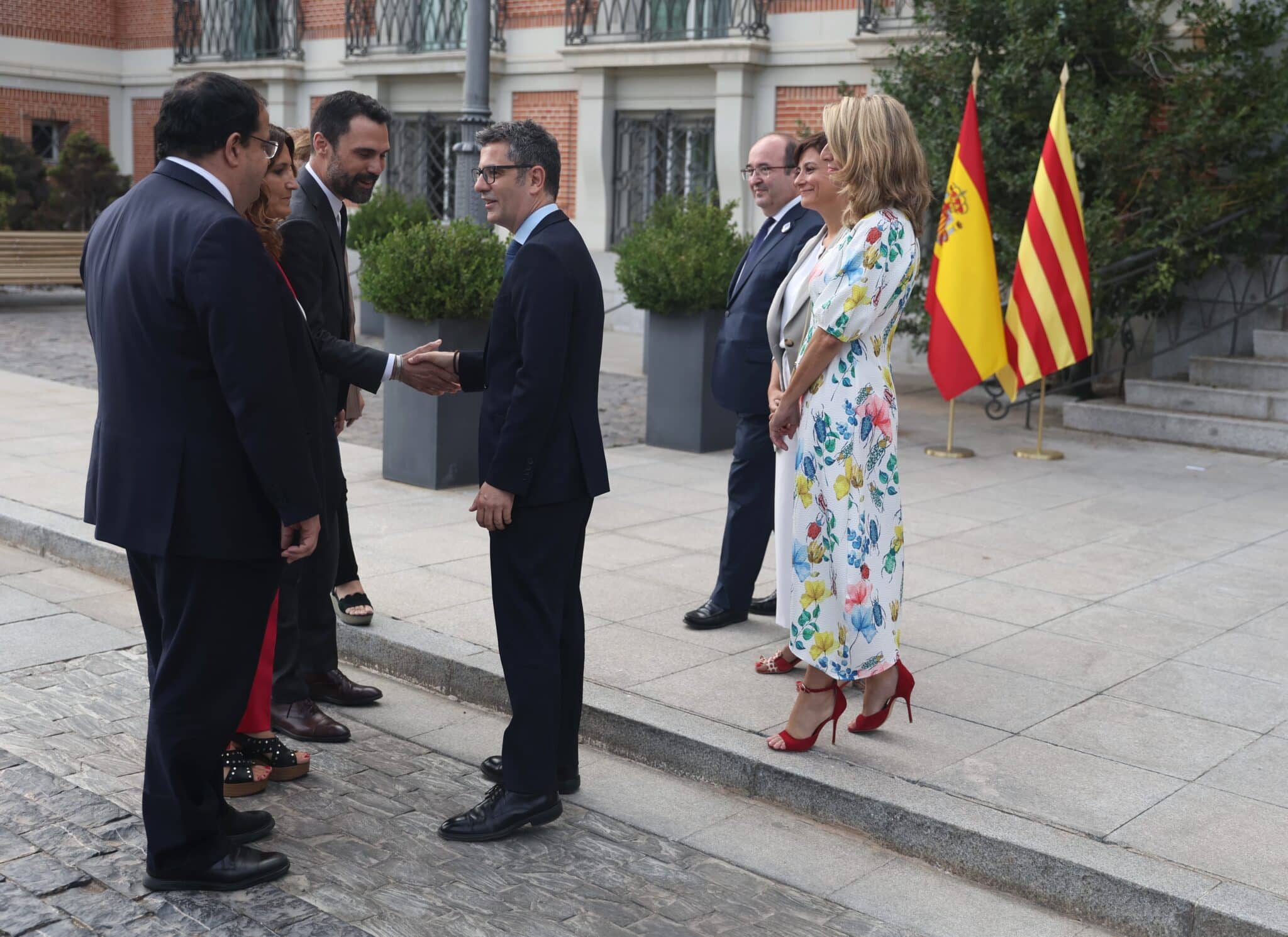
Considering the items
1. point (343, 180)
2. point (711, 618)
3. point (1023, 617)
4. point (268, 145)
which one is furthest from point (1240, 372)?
point (268, 145)

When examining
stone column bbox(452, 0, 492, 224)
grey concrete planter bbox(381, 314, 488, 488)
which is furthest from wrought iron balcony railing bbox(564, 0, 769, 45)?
grey concrete planter bbox(381, 314, 488, 488)

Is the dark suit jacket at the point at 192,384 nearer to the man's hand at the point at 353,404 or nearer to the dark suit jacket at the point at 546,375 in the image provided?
the dark suit jacket at the point at 546,375

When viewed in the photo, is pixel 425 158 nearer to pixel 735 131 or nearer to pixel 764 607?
pixel 735 131

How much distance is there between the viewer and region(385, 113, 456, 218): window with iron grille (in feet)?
67.3

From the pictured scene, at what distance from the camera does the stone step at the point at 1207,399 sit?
35.3 feet

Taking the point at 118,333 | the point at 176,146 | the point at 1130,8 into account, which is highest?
the point at 1130,8

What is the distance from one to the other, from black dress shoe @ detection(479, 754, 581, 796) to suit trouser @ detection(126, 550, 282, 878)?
97 cm

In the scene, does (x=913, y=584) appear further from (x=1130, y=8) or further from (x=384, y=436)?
(x=1130, y=8)

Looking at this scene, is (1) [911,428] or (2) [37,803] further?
(1) [911,428]

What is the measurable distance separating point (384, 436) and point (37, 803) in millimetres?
4646

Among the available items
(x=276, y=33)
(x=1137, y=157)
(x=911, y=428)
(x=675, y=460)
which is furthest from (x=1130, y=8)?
(x=276, y=33)

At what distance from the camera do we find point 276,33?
22844 mm

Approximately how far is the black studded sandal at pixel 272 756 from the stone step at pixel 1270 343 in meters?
9.63

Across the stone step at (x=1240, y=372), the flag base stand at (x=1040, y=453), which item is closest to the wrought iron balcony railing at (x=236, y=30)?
the stone step at (x=1240, y=372)
